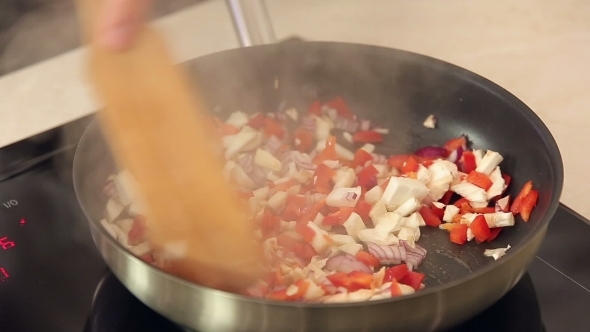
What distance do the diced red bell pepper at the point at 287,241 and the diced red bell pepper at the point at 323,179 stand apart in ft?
0.49

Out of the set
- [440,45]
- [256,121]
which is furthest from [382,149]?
[440,45]

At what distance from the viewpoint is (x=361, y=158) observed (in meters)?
1.21

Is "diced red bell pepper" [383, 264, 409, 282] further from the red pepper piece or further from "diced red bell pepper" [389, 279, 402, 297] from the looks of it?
the red pepper piece

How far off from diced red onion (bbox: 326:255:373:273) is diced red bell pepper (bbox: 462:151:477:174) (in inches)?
12.6

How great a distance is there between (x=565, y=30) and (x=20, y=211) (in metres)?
1.37

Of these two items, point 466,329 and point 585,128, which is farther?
point 585,128

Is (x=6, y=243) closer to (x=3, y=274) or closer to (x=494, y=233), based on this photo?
(x=3, y=274)

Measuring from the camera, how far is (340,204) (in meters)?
1.09

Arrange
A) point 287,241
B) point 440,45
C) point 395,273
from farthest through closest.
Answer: point 440,45 → point 287,241 → point 395,273

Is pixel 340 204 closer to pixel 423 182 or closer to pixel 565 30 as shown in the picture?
pixel 423 182

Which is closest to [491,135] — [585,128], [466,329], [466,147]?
[466,147]

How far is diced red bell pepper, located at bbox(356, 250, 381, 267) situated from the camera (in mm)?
962

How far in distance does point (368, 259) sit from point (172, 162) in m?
0.34

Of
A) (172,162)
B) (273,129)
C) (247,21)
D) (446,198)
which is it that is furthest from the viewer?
(247,21)
